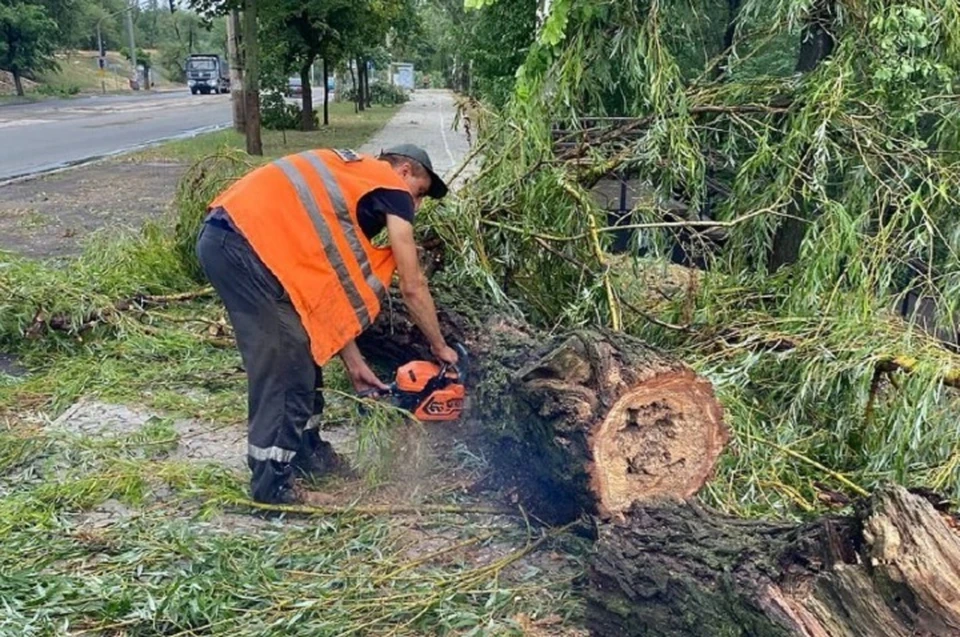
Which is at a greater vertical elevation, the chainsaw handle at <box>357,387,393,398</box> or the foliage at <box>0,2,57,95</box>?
the foliage at <box>0,2,57,95</box>

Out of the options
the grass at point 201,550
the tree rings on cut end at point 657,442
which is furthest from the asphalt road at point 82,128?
the tree rings on cut end at point 657,442

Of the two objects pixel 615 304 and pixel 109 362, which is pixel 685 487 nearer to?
pixel 615 304

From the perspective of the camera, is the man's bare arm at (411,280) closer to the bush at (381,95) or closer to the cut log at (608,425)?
the cut log at (608,425)

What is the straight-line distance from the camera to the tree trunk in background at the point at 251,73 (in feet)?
46.2

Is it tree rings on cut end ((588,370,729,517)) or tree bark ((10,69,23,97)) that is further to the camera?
tree bark ((10,69,23,97))

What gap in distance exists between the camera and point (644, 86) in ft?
15.1

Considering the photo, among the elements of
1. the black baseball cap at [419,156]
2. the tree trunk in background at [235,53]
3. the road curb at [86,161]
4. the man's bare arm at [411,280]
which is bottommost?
the road curb at [86,161]

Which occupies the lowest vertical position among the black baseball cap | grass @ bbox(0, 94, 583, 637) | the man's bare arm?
grass @ bbox(0, 94, 583, 637)

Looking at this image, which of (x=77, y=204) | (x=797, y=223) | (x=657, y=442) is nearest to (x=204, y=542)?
(x=657, y=442)

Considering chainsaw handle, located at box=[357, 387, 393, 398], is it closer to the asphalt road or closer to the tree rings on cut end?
the tree rings on cut end

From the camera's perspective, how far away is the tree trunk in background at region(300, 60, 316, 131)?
71.7ft

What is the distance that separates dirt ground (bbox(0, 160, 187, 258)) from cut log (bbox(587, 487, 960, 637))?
5.74 m

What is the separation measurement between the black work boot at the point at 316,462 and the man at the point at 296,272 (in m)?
0.16

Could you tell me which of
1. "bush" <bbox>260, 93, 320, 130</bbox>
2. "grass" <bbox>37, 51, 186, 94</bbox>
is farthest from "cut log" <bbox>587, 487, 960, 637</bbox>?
"grass" <bbox>37, 51, 186, 94</bbox>
